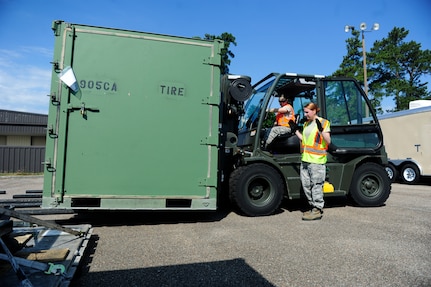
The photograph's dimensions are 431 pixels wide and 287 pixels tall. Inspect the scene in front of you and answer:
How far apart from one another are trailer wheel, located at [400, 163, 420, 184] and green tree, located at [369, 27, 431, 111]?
21.9 meters

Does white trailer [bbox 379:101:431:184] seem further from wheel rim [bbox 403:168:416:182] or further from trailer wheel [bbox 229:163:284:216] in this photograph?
trailer wheel [bbox 229:163:284:216]

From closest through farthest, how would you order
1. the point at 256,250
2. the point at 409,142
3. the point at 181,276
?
the point at 181,276 < the point at 256,250 < the point at 409,142

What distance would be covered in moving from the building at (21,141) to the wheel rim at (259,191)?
18.9 m

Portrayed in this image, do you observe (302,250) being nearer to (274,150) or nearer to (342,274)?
(342,274)

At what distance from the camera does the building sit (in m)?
19.2

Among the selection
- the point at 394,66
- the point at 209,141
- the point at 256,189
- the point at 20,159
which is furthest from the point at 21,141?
the point at 394,66

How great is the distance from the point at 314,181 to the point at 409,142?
335 inches

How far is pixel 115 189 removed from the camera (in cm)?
420

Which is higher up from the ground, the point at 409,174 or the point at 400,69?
the point at 400,69

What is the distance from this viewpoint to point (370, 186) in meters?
5.79

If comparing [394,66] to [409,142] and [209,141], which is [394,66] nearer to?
[409,142]

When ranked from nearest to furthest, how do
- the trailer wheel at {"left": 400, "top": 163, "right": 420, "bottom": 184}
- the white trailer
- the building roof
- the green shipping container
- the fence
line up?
1. the green shipping container
2. the white trailer
3. the trailer wheel at {"left": 400, "top": 163, "right": 420, "bottom": 184}
4. the fence
5. the building roof

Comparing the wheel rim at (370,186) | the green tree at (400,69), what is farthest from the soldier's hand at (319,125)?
the green tree at (400,69)

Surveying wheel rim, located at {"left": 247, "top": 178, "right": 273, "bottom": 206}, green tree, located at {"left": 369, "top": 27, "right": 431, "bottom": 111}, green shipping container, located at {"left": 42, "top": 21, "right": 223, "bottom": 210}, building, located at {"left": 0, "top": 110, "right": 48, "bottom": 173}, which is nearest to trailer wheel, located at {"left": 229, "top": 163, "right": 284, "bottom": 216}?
wheel rim, located at {"left": 247, "top": 178, "right": 273, "bottom": 206}
